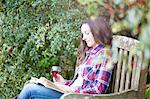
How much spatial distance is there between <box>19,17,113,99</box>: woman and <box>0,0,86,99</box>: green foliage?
40cm

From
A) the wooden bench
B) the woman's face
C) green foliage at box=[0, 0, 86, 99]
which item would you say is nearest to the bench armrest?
the wooden bench

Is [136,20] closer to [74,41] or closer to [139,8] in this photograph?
[139,8]

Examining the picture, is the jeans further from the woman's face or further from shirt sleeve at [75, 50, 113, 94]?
the woman's face

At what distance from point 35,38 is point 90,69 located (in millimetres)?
969

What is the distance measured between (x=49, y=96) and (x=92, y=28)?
0.64 meters

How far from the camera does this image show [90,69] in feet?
10.7

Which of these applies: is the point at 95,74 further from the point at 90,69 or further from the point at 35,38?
the point at 35,38

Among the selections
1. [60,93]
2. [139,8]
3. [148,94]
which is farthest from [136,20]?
[148,94]

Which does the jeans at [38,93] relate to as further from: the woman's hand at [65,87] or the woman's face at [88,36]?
the woman's face at [88,36]

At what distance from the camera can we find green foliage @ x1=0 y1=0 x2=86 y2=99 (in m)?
3.85

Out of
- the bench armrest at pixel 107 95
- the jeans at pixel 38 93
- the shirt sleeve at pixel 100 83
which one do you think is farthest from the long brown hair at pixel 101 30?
the jeans at pixel 38 93

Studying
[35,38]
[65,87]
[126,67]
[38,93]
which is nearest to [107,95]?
[126,67]

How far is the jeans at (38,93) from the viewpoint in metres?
3.31

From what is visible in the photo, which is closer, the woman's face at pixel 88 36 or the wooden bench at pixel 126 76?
the wooden bench at pixel 126 76
